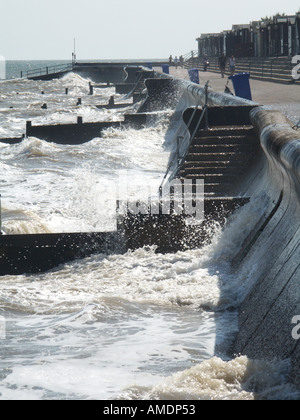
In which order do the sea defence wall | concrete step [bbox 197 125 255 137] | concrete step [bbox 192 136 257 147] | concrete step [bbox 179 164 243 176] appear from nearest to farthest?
the sea defence wall
concrete step [bbox 179 164 243 176]
concrete step [bbox 192 136 257 147]
concrete step [bbox 197 125 255 137]

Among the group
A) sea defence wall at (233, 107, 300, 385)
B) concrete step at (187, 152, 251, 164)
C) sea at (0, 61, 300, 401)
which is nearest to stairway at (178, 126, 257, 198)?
concrete step at (187, 152, 251, 164)

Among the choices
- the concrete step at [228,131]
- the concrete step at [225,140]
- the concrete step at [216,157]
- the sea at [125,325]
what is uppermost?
the concrete step at [228,131]

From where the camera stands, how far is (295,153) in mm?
6812

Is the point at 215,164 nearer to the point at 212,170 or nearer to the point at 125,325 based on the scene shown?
the point at 212,170

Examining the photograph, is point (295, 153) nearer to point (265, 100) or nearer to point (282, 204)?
point (282, 204)

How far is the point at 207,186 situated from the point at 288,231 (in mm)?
4210

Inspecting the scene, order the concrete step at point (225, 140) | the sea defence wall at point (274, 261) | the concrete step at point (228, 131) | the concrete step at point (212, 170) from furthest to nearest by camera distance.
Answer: the concrete step at point (228, 131)
the concrete step at point (225, 140)
the concrete step at point (212, 170)
the sea defence wall at point (274, 261)

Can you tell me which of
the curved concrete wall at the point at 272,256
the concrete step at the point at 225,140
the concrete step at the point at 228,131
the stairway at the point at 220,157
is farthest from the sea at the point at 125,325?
the concrete step at the point at 228,131

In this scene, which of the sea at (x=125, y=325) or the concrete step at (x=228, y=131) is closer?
the sea at (x=125, y=325)

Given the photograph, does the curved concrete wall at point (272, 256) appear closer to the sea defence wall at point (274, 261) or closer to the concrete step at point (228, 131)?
the sea defence wall at point (274, 261)

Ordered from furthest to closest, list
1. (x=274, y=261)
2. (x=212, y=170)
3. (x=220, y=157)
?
(x=220, y=157)
(x=212, y=170)
(x=274, y=261)

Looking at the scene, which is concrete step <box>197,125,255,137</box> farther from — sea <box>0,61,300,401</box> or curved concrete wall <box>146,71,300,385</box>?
sea <box>0,61,300,401</box>

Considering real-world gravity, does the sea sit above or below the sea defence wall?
below

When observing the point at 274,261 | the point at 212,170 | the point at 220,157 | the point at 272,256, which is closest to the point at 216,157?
the point at 220,157
